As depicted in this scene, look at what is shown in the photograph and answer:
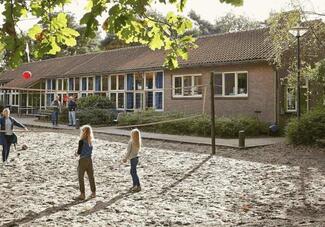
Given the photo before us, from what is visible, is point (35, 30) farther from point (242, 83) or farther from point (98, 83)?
point (98, 83)

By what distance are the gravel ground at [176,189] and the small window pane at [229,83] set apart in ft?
30.9

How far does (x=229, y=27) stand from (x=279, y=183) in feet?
200

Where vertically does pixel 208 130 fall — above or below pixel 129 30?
below

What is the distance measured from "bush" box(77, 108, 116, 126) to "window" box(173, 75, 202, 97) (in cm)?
454

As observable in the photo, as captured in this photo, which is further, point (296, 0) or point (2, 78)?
point (2, 78)

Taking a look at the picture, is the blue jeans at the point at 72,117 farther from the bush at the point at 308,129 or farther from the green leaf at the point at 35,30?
the green leaf at the point at 35,30

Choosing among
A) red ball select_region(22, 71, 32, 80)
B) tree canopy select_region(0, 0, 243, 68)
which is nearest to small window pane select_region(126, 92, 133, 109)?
red ball select_region(22, 71, 32, 80)

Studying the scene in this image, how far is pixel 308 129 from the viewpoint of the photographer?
56.0ft

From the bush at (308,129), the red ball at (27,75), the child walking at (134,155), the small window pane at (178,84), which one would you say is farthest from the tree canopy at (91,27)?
the red ball at (27,75)

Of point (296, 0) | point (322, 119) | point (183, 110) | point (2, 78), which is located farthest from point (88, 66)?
point (322, 119)

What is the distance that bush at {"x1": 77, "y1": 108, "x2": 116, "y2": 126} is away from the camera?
2880 centimetres

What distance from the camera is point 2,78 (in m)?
51.7

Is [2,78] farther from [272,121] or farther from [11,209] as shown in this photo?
[11,209]

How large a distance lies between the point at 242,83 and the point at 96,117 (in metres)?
9.44
